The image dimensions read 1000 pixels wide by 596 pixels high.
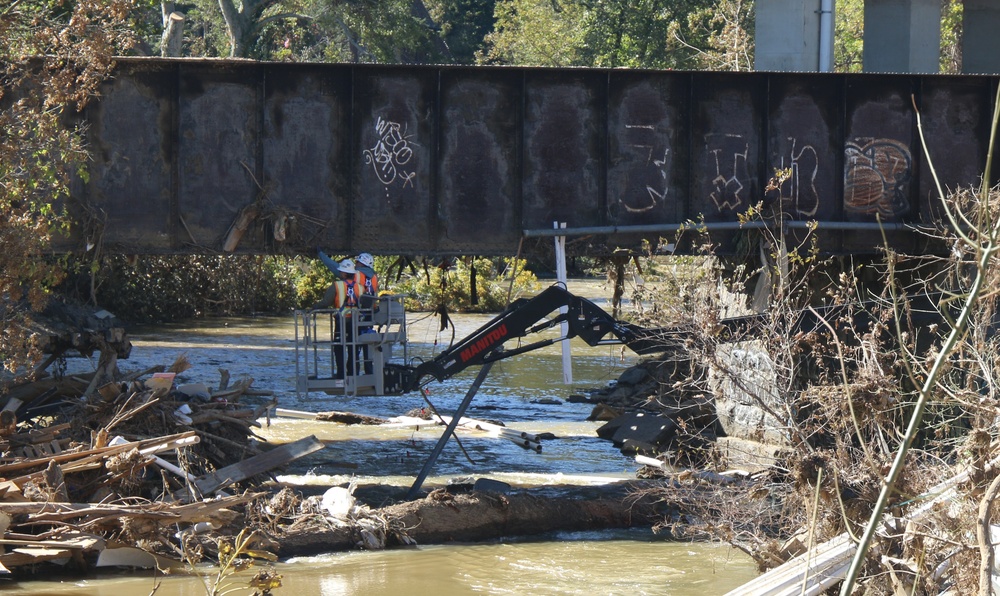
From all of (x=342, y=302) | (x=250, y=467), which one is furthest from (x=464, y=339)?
(x=250, y=467)

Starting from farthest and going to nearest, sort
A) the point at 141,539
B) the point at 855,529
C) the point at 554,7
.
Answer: the point at 554,7 < the point at 141,539 < the point at 855,529

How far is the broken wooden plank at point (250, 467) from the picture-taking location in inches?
436

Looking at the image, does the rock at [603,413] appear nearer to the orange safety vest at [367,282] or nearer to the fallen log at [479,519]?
the fallen log at [479,519]

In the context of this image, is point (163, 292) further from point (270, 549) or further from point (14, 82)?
point (270, 549)

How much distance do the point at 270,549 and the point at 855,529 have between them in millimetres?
5239

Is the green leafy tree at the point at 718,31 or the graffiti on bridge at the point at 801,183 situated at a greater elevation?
the green leafy tree at the point at 718,31

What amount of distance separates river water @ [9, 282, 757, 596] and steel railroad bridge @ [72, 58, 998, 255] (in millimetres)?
2739

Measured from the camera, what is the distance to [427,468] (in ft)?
39.8

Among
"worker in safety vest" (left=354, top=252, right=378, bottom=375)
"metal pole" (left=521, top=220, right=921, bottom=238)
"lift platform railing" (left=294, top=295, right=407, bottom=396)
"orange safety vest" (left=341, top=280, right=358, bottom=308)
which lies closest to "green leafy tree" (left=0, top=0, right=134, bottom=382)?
"lift platform railing" (left=294, top=295, right=407, bottom=396)

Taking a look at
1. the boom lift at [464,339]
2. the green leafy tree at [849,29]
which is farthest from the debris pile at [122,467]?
the green leafy tree at [849,29]

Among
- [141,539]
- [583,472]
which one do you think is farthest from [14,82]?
[583,472]

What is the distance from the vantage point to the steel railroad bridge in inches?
555

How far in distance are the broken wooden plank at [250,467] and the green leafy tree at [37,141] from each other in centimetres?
252

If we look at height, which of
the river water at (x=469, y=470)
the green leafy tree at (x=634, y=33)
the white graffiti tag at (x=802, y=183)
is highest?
the green leafy tree at (x=634, y=33)
